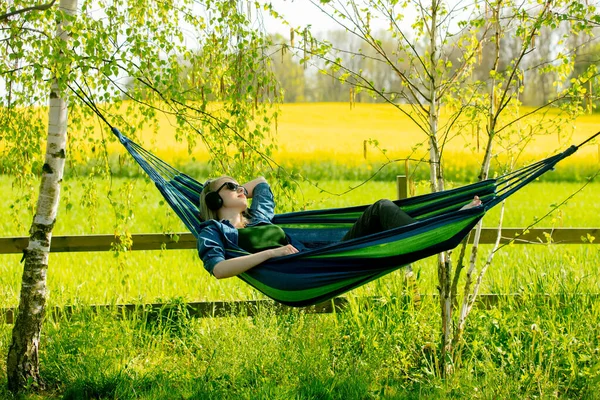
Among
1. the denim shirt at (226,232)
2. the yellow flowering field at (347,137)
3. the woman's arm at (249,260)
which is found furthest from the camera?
the yellow flowering field at (347,137)

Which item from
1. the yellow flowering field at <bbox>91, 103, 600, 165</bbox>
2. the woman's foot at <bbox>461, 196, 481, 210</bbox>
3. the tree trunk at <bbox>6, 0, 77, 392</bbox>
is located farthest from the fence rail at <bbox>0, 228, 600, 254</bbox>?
the yellow flowering field at <bbox>91, 103, 600, 165</bbox>

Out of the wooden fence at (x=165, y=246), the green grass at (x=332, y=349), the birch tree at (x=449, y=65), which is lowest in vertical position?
the green grass at (x=332, y=349)

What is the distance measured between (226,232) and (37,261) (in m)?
1.04

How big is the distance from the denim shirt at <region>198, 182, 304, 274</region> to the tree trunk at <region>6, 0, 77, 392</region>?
2.90 ft

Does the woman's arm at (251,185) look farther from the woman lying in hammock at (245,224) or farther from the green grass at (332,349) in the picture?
the green grass at (332,349)

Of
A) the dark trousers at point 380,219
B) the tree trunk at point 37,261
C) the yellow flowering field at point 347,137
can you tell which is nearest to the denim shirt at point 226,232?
the dark trousers at point 380,219

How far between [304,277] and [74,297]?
1943 mm

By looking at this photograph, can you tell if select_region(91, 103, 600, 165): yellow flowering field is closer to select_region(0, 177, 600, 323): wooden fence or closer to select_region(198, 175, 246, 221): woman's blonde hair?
select_region(0, 177, 600, 323): wooden fence

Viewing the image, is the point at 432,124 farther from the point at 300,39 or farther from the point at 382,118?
the point at 382,118

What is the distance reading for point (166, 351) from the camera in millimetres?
3715

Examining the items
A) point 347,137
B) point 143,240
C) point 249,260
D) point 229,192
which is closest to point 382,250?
point 249,260

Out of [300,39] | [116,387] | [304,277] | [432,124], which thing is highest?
[300,39]

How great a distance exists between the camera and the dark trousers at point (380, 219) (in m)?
2.64

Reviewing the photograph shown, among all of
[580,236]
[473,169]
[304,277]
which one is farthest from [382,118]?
[304,277]
